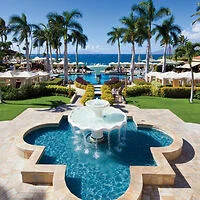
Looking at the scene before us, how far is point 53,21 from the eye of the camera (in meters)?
29.0

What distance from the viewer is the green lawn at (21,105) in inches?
625

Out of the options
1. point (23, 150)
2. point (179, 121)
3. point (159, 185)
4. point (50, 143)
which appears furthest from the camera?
point (179, 121)

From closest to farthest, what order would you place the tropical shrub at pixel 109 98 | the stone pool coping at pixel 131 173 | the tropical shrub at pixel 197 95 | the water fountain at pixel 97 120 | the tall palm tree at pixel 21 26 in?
the stone pool coping at pixel 131 173 < the water fountain at pixel 97 120 < the tropical shrub at pixel 109 98 < the tropical shrub at pixel 197 95 < the tall palm tree at pixel 21 26

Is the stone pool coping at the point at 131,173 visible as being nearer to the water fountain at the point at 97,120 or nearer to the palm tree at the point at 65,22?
the water fountain at the point at 97,120

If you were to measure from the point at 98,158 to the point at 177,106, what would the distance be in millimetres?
12527

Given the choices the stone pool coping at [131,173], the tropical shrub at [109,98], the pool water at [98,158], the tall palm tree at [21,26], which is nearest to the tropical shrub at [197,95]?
the tropical shrub at [109,98]

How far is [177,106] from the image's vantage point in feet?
61.2

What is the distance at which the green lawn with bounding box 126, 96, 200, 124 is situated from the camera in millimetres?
15555

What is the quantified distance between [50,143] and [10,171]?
9.97 ft

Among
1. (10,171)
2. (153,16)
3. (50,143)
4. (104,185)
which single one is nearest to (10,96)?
(50,143)

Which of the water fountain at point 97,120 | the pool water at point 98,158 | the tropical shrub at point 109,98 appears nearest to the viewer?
the pool water at point 98,158

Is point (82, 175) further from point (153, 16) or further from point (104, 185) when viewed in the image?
point (153, 16)

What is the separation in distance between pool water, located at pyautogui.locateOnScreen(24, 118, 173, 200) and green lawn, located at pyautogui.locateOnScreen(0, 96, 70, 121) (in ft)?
16.2

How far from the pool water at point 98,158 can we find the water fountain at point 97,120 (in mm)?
1010
